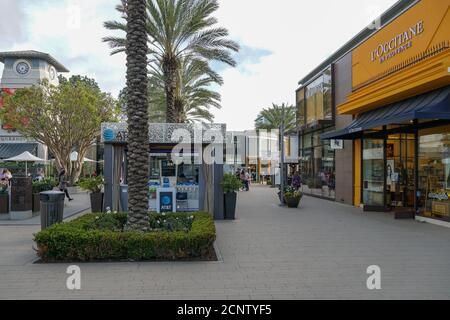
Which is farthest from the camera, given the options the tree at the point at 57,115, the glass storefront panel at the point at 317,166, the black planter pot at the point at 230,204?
the tree at the point at 57,115

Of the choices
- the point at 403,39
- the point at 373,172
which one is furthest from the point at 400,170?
the point at 403,39

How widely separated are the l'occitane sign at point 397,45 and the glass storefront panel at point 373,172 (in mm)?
3324

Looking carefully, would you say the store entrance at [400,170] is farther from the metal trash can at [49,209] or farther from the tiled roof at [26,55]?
the tiled roof at [26,55]

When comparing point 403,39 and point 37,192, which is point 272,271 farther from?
point 37,192

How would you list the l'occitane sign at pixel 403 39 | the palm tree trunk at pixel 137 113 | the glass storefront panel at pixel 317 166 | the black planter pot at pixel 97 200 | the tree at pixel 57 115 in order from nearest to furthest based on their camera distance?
the palm tree trunk at pixel 137 113 < the l'occitane sign at pixel 403 39 < the black planter pot at pixel 97 200 < the glass storefront panel at pixel 317 166 < the tree at pixel 57 115

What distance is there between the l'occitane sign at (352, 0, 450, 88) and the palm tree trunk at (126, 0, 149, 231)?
28.8 feet

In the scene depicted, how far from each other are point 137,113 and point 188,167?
19.2 ft

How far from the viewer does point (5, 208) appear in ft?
42.8

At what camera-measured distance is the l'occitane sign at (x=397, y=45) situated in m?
12.9

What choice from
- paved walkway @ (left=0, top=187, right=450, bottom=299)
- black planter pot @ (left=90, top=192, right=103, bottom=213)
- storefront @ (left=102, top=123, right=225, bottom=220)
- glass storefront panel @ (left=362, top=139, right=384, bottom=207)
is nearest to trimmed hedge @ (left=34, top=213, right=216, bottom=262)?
paved walkway @ (left=0, top=187, right=450, bottom=299)

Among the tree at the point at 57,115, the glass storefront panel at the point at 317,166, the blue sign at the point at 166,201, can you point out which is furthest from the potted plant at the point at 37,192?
the glass storefront panel at the point at 317,166

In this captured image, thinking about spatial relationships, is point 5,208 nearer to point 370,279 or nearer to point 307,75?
point 370,279
